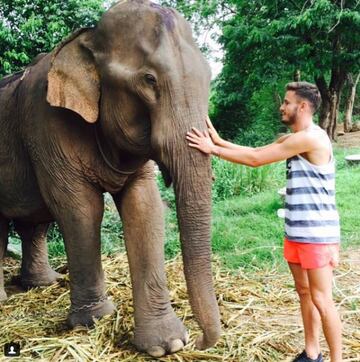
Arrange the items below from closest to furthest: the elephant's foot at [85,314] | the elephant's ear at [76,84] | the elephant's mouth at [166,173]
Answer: the elephant's mouth at [166,173] → the elephant's ear at [76,84] → the elephant's foot at [85,314]

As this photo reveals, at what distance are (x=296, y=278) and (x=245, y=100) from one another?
14275mm

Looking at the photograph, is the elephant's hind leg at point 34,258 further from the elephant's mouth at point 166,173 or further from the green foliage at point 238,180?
the green foliage at point 238,180

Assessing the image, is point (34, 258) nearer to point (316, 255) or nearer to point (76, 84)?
point (76, 84)

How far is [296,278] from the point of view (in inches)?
111

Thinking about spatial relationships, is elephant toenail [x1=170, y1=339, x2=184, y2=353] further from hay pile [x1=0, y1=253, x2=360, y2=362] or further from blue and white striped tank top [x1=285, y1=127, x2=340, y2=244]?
blue and white striped tank top [x1=285, y1=127, x2=340, y2=244]

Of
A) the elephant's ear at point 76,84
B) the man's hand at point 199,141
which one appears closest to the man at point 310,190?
the man's hand at point 199,141

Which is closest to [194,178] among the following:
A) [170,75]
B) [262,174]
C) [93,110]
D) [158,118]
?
[158,118]

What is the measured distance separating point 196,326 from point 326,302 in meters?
0.97

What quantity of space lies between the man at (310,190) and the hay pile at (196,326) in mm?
553

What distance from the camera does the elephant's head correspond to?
8.01 ft

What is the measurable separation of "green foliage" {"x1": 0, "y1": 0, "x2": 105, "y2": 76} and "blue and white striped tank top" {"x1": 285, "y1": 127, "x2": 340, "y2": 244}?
13.9 feet

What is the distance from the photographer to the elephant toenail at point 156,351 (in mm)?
2934

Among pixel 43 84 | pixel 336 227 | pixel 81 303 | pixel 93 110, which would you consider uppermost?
pixel 43 84

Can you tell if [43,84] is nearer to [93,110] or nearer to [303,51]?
[93,110]
